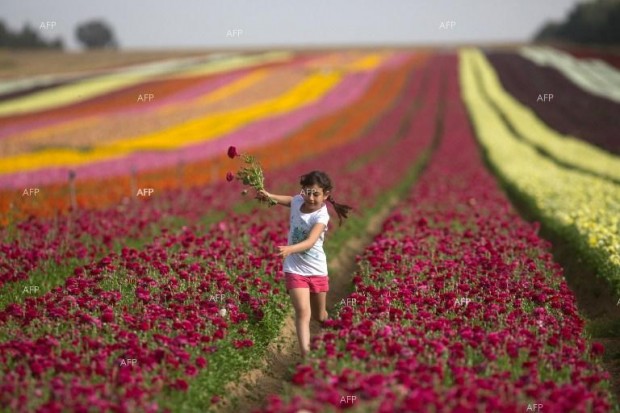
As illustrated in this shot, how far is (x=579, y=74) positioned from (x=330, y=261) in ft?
187

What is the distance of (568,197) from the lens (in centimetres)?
1539

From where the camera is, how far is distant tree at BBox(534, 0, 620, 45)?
90750 mm

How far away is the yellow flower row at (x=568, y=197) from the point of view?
1042 centimetres

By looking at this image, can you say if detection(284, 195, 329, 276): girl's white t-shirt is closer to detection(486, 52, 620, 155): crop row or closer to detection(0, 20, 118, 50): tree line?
detection(486, 52, 620, 155): crop row

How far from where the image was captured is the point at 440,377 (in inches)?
223

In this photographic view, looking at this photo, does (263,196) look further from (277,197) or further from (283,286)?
(283,286)

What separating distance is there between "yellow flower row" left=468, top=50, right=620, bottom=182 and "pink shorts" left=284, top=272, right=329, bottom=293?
54.2 ft

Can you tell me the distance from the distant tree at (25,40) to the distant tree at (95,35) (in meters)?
9.66

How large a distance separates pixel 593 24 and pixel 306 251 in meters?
101

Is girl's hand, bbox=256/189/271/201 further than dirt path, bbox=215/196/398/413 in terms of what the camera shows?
Yes

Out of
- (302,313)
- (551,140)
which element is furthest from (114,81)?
(302,313)

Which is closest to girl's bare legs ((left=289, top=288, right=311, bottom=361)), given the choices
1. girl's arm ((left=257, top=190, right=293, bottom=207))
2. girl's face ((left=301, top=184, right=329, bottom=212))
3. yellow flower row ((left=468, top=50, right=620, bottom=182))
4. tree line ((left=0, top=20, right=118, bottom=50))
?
girl's face ((left=301, top=184, right=329, bottom=212))

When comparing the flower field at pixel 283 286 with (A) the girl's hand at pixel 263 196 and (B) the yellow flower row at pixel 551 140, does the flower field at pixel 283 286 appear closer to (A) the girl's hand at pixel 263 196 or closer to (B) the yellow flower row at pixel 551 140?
(B) the yellow flower row at pixel 551 140

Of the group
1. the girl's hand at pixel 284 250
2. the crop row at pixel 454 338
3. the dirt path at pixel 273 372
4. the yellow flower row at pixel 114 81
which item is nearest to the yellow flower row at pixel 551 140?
the crop row at pixel 454 338
